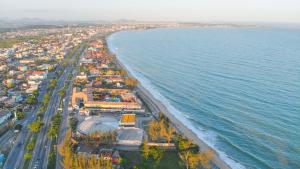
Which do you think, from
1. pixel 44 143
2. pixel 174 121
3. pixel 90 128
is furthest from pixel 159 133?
pixel 44 143

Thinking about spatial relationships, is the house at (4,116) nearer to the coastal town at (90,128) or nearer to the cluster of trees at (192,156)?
the coastal town at (90,128)

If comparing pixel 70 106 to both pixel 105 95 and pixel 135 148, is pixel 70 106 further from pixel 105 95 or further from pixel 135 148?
pixel 135 148

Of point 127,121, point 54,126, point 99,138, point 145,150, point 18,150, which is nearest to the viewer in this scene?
point 145,150

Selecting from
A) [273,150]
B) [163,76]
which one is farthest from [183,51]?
[273,150]

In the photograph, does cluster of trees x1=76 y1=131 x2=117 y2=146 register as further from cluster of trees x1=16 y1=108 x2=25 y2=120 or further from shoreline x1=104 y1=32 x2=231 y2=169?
cluster of trees x1=16 y1=108 x2=25 y2=120

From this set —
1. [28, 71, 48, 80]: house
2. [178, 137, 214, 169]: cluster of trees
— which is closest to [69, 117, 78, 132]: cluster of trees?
[178, 137, 214, 169]: cluster of trees

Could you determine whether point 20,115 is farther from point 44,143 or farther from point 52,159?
point 52,159

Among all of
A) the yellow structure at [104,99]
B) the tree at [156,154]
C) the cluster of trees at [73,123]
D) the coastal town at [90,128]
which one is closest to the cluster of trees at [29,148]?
the coastal town at [90,128]
